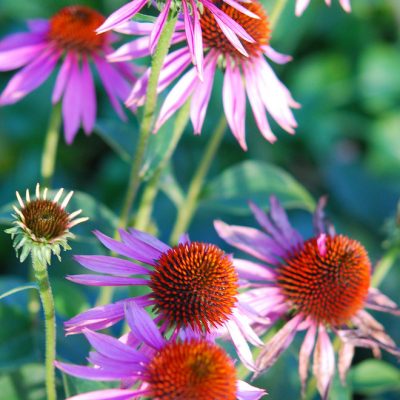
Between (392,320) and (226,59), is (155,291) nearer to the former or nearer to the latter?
(226,59)

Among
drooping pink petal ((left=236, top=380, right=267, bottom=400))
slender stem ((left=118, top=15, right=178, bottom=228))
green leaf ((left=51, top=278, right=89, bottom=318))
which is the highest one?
slender stem ((left=118, top=15, right=178, bottom=228))

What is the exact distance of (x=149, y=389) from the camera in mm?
772

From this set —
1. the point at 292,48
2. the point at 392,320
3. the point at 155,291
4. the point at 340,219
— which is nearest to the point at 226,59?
the point at 155,291

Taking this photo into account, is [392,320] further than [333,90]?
No

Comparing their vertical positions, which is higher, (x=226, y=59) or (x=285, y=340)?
(x=226, y=59)

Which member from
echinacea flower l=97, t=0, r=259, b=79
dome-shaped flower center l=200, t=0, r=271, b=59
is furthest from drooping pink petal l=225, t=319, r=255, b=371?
dome-shaped flower center l=200, t=0, r=271, b=59

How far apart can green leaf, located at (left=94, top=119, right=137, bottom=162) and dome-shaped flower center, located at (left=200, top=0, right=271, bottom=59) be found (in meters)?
0.30

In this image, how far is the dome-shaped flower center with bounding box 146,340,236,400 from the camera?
2.48 feet

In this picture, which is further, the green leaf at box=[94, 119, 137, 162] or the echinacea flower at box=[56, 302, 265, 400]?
the green leaf at box=[94, 119, 137, 162]

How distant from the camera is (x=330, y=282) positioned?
1119mm

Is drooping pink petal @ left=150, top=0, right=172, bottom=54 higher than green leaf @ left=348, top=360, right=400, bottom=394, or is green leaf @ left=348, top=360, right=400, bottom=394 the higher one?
drooping pink petal @ left=150, top=0, right=172, bottom=54

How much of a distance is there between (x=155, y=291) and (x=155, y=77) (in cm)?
29

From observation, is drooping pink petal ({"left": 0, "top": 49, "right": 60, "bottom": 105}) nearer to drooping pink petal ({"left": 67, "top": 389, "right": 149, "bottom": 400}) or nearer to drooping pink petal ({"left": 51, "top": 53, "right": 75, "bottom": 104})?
drooping pink petal ({"left": 51, "top": 53, "right": 75, "bottom": 104})

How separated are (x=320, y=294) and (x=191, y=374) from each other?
410mm
